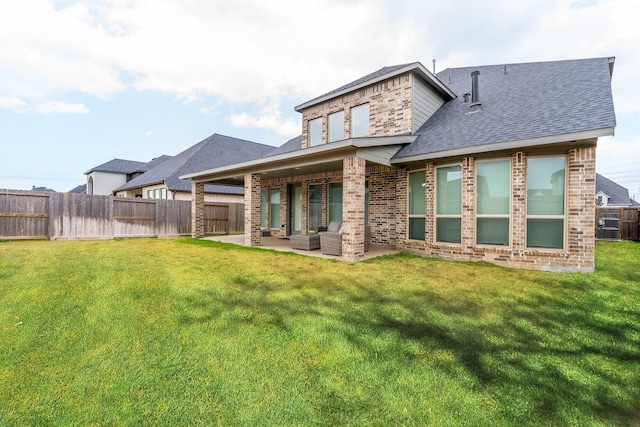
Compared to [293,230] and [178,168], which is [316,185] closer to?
[293,230]

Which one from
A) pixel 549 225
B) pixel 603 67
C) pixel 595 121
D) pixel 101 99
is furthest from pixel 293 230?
pixel 101 99

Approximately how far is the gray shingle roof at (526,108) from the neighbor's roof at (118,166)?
28.2m

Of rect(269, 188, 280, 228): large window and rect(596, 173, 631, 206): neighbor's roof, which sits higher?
rect(596, 173, 631, 206): neighbor's roof

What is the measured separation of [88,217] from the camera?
12.1 metres

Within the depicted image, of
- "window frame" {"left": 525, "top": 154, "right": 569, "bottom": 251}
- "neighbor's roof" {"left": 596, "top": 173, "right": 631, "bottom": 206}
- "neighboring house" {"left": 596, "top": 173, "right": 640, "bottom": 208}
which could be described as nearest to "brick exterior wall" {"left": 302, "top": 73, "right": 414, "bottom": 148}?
"window frame" {"left": 525, "top": 154, "right": 569, "bottom": 251}

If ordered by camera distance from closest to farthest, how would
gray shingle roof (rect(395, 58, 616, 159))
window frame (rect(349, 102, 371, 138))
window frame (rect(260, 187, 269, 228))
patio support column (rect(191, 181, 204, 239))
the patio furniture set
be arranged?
gray shingle roof (rect(395, 58, 616, 159)) → the patio furniture set → window frame (rect(349, 102, 371, 138)) → patio support column (rect(191, 181, 204, 239)) → window frame (rect(260, 187, 269, 228))

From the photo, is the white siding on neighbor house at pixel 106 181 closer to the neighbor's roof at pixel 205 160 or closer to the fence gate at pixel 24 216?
the neighbor's roof at pixel 205 160

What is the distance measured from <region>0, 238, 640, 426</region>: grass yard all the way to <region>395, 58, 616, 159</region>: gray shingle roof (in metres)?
3.61

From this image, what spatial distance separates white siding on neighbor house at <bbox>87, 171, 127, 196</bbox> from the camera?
2533 cm

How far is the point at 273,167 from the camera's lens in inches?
389

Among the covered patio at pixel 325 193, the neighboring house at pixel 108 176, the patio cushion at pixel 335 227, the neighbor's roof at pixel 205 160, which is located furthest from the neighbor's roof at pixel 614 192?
the neighboring house at pixel 108 176

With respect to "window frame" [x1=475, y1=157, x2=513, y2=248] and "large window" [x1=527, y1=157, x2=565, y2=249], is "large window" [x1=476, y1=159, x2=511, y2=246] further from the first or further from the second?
"large window" [x1=527, y1=157, x2=565, y2=249]

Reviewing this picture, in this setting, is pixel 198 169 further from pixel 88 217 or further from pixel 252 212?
pixel 252 212

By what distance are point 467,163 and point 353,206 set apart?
129 inches
